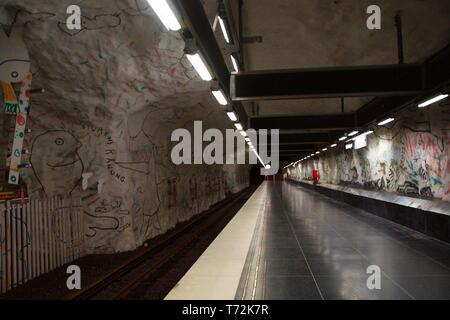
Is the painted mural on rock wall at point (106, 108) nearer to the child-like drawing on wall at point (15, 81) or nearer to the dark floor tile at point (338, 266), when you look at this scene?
the child-like drawing on wall at point (15, 81)

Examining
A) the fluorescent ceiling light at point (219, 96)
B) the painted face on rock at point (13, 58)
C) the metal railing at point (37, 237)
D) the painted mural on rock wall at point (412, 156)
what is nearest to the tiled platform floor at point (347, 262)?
the painted mural on rock wall at point (412, 156)

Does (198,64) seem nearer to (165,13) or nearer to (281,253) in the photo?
(165,13)

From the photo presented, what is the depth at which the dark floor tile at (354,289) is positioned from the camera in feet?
14.2

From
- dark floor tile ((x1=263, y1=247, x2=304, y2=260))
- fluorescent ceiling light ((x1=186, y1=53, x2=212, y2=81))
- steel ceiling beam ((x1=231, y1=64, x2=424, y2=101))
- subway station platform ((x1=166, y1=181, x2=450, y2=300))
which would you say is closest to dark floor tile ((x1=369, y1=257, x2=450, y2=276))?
subway station platform ((x1=166, y1=181, x2=450, y2=300))

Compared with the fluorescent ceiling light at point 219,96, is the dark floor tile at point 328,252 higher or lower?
lower

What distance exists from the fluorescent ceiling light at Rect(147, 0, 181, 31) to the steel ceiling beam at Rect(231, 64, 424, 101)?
13.1 ft

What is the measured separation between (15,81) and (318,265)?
7435mm

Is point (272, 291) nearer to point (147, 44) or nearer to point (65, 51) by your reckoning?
point (147, 44)

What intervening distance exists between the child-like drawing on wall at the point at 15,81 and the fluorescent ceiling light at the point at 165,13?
4.95m

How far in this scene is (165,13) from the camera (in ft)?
9.93

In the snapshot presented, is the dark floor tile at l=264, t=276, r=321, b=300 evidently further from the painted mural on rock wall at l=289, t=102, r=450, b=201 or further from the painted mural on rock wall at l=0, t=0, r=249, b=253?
the painted mural on rock wall at l=0, t=0, r=249, b=253

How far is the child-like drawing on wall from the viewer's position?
662 cm

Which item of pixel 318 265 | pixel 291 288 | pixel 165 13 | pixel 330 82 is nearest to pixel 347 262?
pixel 318 265

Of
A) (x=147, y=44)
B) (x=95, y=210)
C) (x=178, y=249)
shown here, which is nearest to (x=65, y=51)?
(x=147, y=44)
